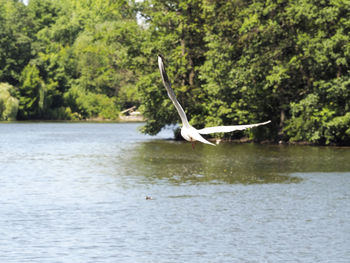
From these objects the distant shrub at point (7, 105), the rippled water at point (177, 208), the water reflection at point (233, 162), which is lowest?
the rippled water at point (177, 208)

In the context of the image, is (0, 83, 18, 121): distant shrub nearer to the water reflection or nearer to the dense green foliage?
the dense green foliage

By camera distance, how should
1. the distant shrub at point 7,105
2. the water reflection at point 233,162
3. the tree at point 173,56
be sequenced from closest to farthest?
the water reflection at point 233,162, the tree at point 173,56, the distant shrub at point 7,105

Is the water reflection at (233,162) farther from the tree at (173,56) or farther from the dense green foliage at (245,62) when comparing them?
the tree at (173,56)

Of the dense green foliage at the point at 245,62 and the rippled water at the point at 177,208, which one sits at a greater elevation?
the dense green foliage at the point at 245,62

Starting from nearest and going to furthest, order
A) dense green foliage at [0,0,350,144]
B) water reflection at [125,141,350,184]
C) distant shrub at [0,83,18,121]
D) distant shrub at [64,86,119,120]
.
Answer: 1. water reflection at [125,141,350,184]
2. dense green foliage at [0,0,350,144]
3. distant shrub at [0,83,18,121]
4. distant shrub at [64,86,119,120]

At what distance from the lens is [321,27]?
144 feet

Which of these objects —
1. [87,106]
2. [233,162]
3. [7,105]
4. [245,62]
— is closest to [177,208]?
[233,162]

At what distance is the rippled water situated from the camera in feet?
55.5

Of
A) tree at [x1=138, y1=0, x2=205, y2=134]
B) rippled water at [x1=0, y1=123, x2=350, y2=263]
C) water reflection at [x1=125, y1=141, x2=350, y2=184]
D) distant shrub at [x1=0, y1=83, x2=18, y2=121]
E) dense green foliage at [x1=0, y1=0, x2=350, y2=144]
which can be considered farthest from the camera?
distant shrub at [x1=0, y1=83, x2=18, y2=121]

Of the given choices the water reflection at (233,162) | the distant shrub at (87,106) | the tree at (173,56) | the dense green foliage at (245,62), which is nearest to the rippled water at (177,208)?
the water reflection at (233,162)

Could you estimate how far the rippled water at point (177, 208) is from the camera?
16.9 m

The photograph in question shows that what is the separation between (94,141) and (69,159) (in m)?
15.5

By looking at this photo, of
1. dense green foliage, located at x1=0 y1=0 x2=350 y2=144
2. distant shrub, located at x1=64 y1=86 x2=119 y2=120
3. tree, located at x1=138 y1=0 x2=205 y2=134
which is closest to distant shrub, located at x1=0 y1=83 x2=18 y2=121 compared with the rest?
distant shrub, located at x1=64 y1=86 x2=119 y2=120

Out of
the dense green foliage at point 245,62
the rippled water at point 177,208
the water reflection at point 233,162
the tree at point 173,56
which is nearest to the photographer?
the rippled water at point 177,208
